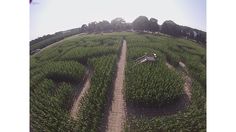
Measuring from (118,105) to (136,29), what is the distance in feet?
2.91

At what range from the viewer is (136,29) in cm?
591

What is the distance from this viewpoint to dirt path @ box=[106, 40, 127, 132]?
5.66 meters

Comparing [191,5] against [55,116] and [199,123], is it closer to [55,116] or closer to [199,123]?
[199,123]

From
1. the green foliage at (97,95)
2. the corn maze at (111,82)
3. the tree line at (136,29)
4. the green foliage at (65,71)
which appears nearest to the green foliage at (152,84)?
the corn maze at (111,82)

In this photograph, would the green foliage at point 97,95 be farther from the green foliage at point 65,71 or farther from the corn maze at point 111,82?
the green foliage at point 65,71

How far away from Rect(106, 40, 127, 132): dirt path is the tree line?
244mm

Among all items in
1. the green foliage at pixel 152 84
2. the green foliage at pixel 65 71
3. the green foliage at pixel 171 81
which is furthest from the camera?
the green foliage at pixel 65 71

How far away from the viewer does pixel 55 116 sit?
18.6ft

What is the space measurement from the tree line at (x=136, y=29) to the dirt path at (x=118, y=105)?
0.80 feet

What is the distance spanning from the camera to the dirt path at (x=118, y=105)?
5660mm

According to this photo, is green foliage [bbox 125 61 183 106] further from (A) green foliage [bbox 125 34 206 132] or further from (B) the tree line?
(B) the tree line
